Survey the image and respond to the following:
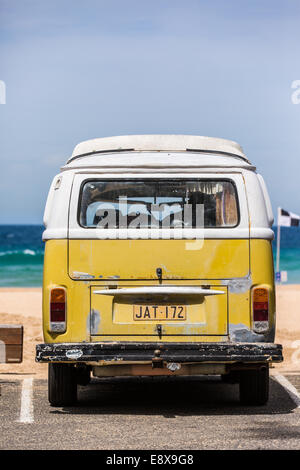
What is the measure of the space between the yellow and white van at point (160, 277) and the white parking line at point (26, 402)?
0.57 m

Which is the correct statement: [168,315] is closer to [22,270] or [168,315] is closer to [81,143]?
[81,143]

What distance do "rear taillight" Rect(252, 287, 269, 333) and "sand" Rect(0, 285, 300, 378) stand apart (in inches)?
168

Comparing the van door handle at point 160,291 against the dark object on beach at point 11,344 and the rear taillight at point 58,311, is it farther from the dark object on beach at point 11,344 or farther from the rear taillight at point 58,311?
the dark object on beach at point 11,344

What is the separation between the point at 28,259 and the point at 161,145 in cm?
4823

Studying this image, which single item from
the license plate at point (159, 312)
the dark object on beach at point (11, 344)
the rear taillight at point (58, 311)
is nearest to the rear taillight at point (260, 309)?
the license plate at point (159, 312)

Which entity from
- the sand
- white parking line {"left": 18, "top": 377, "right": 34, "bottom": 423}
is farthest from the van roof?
the sand

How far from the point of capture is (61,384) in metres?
9.48

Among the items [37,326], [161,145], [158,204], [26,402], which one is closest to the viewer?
[158,204]

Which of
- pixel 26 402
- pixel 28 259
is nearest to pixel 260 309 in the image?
pixel 26 402

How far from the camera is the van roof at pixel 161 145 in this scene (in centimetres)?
977

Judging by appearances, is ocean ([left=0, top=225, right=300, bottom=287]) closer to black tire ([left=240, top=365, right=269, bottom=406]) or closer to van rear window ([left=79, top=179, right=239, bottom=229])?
black tire ([left=240, top=365, right=269, bottom=406])

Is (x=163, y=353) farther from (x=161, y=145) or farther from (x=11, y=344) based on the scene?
(x=11, y=344)

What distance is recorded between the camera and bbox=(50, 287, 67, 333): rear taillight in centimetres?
898
